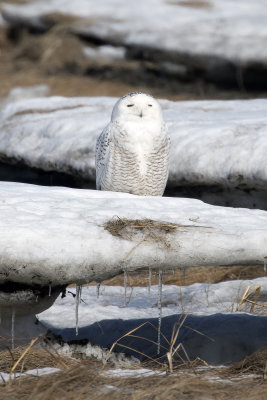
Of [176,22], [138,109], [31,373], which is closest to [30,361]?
[31,373]

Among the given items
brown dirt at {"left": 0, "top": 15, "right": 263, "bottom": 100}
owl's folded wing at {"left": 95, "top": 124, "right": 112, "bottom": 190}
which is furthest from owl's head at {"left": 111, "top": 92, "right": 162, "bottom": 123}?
brown dirt at {"left": 0, "top": 15, "right": 263, "bottom": 100}

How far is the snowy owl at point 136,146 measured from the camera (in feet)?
14.6

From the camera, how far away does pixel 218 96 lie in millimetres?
9289

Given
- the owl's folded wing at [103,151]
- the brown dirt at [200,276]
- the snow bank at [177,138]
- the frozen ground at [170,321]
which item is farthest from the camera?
the brown dirt at [200,276]

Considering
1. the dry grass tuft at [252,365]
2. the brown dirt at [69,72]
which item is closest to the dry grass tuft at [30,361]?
the dry grass tuft at [252,365]

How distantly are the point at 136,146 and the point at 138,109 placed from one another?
243mm

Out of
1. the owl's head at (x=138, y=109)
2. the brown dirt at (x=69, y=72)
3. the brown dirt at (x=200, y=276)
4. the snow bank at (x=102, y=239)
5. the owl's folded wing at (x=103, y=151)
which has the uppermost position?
the brown dirt at (x=69, y=72)

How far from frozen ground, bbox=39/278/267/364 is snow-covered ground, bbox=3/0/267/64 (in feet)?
15.1

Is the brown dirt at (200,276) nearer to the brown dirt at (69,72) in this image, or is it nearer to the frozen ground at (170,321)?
the frozen ground at (170,321)

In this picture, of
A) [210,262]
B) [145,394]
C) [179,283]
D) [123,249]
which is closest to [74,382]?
[145,394]

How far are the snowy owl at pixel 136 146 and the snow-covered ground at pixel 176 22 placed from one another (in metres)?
4.46

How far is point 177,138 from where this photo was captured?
5.50 metres

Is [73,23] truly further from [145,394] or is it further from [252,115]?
[145,394]

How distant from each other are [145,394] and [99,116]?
426 centimetres
